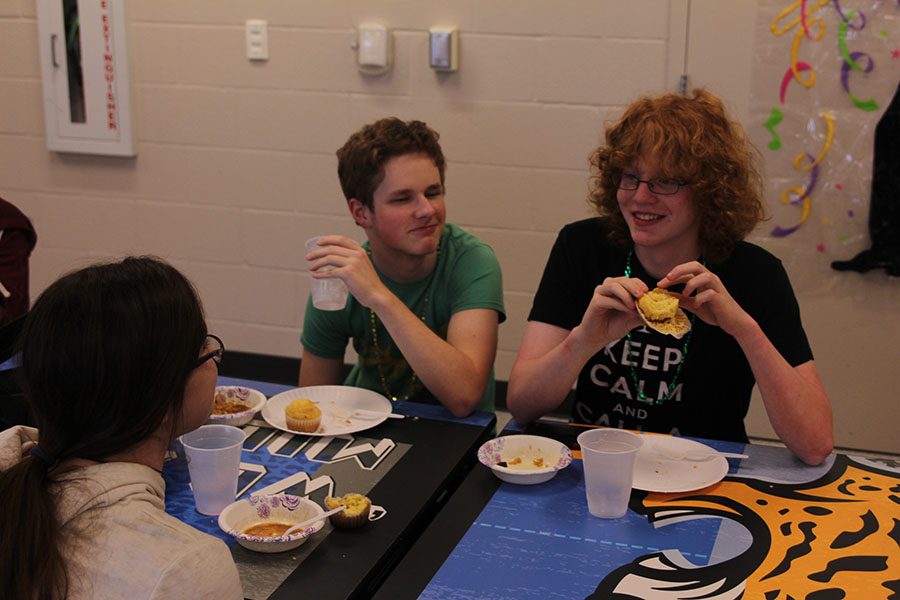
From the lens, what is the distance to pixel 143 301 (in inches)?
47.2

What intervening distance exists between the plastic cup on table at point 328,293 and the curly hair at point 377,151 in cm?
24

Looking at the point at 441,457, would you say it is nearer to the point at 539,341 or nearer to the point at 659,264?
the point at 539,341

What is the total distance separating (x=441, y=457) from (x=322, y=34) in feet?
7.89

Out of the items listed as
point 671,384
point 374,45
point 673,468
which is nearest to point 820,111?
point 374,45

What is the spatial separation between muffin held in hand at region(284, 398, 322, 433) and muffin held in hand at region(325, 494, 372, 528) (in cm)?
36

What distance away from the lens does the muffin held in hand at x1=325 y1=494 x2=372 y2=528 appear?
5.05ft

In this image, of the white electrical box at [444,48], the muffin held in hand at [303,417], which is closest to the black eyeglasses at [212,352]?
the muffin held in hand at [303,417]

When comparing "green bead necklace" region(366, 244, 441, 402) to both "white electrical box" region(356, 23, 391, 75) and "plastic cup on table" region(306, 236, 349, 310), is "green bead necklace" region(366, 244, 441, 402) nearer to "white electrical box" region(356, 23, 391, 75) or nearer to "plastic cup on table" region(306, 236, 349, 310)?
"plastic cup on table" region(306, 236, 349, 310)

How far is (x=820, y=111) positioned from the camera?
3.38 meters

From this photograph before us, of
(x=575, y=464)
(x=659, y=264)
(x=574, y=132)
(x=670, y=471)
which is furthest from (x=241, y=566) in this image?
(x=574, y=132)

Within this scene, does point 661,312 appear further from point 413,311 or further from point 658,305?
point 413,311

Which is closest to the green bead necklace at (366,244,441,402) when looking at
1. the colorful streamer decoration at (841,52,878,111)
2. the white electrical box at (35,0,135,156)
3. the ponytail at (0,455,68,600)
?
the ponytail at (0,455,68,600)

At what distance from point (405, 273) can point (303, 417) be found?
0.57 m

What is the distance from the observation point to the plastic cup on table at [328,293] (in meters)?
2.17
